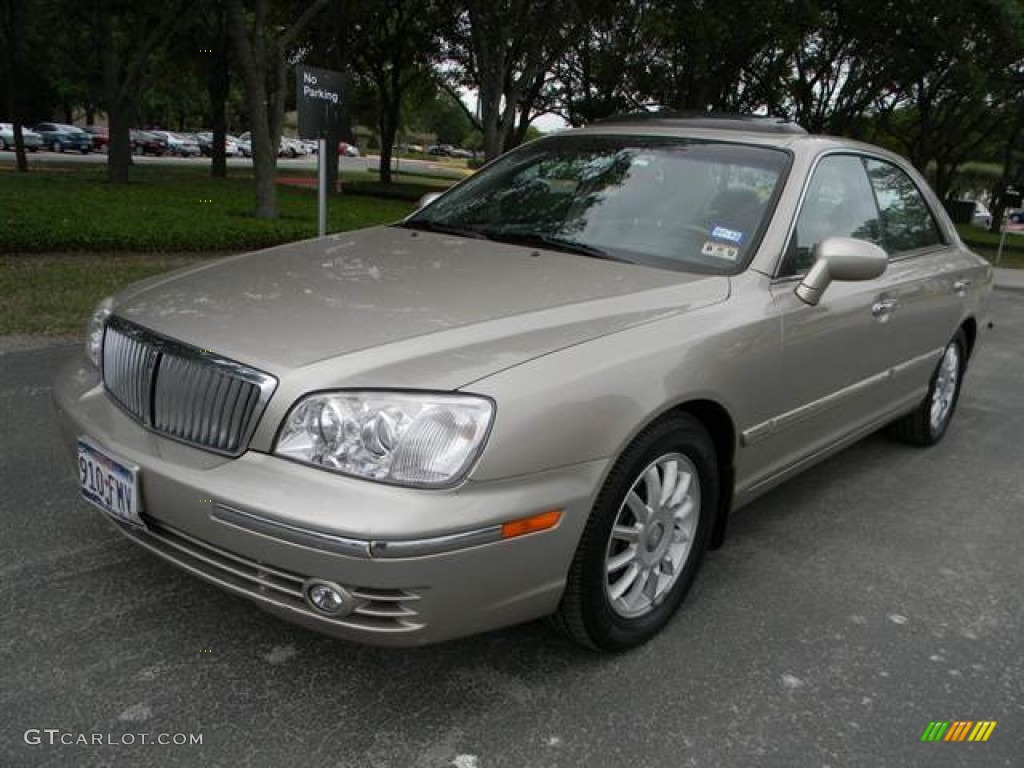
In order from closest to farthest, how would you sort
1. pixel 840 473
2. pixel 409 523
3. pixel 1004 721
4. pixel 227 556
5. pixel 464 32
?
pixel 409 523
pixel 227 556
pixel 1004 721
pixel 840 473
pixel 464 32

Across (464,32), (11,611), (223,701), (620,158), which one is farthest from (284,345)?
(464,32)

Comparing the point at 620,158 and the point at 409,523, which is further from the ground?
the point at 620,158

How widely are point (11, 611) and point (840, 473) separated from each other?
362 centimetres

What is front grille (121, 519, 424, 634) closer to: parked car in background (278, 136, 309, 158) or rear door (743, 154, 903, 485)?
rear door (743, 154, 903, 485)

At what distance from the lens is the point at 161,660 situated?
252 cm

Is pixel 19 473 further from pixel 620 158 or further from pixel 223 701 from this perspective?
pixel 620 158

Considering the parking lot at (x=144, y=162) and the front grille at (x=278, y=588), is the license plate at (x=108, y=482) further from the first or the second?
the parking lot at (x=144, y=162)

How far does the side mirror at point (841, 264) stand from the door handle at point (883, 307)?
1.76ft

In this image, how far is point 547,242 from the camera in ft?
10.9

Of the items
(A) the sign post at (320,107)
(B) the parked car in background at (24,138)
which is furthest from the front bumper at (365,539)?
(B) the parked car in background at (24,138)

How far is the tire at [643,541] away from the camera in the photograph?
242cm

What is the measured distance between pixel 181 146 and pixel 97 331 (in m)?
49.1

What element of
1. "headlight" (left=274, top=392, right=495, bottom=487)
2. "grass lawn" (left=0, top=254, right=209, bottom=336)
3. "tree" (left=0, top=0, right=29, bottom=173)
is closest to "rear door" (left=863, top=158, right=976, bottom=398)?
Result: "headlight" (left=274, top=392, right=495, bottom=487)
